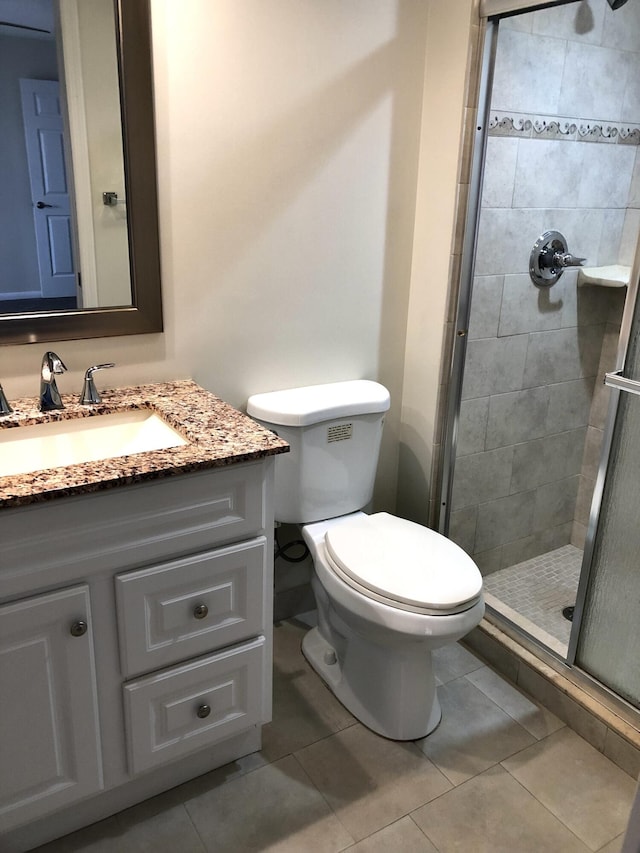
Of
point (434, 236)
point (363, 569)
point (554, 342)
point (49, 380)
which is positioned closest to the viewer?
point (49, 380)

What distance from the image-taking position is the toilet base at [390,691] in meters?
1.79

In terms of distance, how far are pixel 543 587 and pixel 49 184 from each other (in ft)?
6.46

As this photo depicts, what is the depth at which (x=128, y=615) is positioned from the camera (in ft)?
4.58

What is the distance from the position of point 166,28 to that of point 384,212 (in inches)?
30.0

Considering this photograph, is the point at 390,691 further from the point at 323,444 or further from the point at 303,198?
the point at 303,198

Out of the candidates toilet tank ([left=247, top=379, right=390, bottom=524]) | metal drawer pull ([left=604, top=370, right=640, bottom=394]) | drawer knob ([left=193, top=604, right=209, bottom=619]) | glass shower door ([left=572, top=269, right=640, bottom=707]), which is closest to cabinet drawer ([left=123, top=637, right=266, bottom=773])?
drawer knob ([left=193, top=604, right=209, bottom=619])

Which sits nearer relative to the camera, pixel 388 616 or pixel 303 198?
pixel 388 616

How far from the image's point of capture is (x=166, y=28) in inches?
63.2

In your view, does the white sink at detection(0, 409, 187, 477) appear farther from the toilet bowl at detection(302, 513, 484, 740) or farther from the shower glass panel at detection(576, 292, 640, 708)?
the shower glass panel at detection(576, 292, 640, 708)

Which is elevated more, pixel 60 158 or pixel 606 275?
pixel 60 158

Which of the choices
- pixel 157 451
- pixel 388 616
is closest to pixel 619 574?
pixel 388 616

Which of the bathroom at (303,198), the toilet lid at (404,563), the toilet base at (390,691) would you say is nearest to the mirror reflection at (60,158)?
the bathroom at (303,198)

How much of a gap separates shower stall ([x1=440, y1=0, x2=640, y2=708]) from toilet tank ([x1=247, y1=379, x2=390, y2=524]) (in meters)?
0.33

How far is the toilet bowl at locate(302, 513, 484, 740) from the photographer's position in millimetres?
1630
